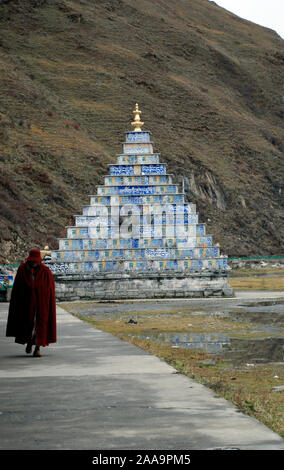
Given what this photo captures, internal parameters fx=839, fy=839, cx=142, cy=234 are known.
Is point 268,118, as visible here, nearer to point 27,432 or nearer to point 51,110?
point 51,110

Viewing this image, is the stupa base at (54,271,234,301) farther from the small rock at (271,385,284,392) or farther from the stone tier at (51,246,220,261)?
the small rock at (271,385,284,392)

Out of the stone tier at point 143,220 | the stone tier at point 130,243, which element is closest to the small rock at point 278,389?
the stone tier at point 130,243

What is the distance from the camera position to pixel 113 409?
25.7ft

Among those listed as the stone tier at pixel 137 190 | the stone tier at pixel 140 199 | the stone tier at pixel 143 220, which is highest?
the stone tier at pixel 137 190

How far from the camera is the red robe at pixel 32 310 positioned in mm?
12352

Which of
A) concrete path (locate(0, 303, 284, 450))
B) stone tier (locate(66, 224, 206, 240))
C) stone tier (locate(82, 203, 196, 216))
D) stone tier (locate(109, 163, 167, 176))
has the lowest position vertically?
concrete path (locate(0, 303, 284, 450))

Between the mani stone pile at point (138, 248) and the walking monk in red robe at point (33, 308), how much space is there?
21364 mm

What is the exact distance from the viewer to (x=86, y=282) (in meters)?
34.2

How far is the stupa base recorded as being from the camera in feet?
111

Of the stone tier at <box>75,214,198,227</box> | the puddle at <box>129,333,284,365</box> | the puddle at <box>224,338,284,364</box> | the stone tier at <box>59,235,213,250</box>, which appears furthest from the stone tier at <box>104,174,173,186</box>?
the puddle at <box>224,338,284,364</box>

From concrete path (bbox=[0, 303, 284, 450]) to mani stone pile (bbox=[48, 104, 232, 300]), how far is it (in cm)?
2174

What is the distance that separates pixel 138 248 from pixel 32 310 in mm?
22710

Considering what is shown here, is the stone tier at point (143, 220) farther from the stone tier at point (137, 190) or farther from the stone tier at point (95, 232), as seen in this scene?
the stone tier at point (137, 190)

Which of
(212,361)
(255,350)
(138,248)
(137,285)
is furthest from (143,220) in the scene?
(212,361)
